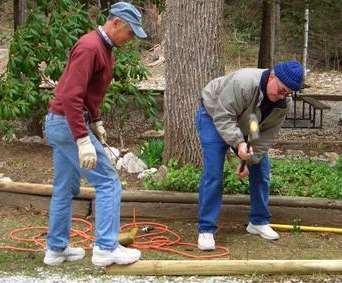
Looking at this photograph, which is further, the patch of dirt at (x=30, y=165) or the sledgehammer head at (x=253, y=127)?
the patch of dirt at (x=30, y=165)

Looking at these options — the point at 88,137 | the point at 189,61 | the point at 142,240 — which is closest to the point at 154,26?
the point at 189,61

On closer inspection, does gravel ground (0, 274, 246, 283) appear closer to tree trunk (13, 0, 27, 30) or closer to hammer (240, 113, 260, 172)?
hammer (240, 113, 260, 172)

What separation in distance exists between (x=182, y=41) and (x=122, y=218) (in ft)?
5.32

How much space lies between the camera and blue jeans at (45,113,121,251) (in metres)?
3.97

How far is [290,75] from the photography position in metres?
4.20

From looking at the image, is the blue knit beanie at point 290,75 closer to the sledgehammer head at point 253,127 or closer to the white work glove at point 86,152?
the sledgehammer head at point 253,127

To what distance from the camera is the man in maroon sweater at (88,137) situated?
3.75 meters

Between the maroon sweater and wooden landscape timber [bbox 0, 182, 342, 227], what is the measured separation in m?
1.73

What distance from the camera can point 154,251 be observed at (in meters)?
4.77

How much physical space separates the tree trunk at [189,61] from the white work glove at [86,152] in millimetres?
2190

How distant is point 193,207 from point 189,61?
1308mm

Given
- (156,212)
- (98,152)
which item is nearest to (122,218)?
(156,212)

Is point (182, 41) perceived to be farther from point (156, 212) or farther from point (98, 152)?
point (98, 152)

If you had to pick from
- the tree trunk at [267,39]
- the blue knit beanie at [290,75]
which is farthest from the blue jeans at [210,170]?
the tree trunk at [267,39]
